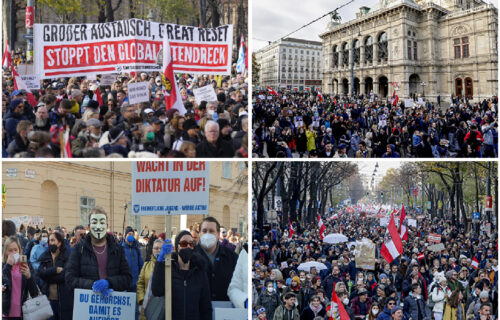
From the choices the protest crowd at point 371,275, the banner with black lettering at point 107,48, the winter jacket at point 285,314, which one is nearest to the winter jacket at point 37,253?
the banner with black lettering at point 107,48

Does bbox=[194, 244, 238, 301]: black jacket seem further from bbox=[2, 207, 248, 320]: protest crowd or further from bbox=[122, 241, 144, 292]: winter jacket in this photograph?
bbox=[122, 241, 144, 292]: winter jacket

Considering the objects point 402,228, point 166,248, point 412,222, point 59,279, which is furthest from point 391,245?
point 59,279

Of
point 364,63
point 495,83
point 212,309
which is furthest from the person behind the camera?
point 364,63

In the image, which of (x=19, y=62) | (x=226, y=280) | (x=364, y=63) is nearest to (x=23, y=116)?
(x=19, y=62)

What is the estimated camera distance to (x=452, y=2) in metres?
5.04

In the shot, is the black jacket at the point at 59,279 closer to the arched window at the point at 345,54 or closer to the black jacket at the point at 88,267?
the black jacket at the point at 88,267

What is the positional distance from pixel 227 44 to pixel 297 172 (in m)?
1.63

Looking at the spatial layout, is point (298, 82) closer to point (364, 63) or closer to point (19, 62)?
point (364, 63)

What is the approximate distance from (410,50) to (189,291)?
3.45m

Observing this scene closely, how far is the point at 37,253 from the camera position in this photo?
4535mm

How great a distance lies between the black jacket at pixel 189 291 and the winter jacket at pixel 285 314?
0.69 meters

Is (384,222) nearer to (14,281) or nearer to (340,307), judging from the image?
(340,307)

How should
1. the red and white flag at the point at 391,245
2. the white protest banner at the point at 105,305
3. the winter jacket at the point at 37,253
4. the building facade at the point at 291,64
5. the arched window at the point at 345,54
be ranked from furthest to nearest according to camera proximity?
the arched window at the point at 345,54, the building facade at the point at 291,64, the red and white flag at the point at 391,245, the winter jacket at the point at 37,253, the white protest banner at the point at 105,305

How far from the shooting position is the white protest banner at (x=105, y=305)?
4.41 metres
